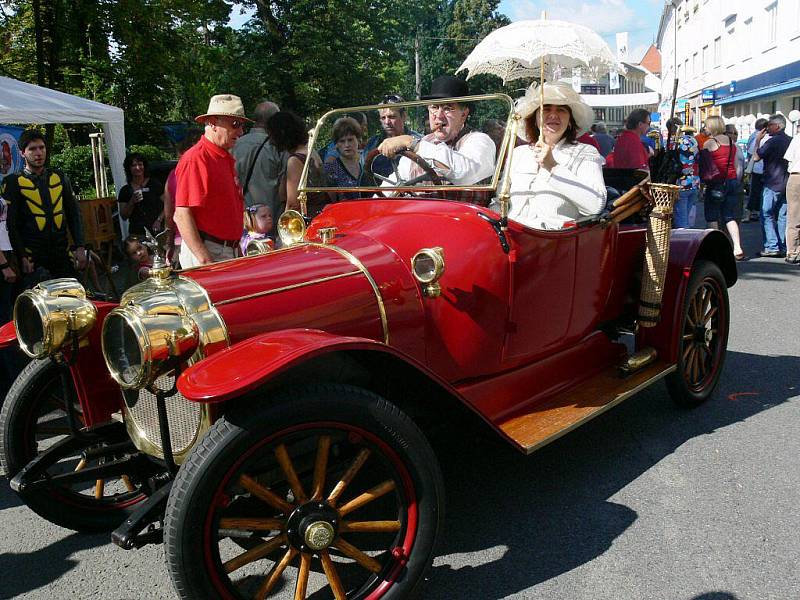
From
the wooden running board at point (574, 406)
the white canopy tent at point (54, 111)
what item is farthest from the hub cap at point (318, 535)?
the white canopy tent at point (54, 111)

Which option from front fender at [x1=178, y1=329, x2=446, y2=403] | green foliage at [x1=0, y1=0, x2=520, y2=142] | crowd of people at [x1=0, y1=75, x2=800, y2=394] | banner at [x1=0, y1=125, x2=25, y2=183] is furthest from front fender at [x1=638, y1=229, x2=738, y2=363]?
green foliage at [x1=0, y1=0, x2=520, y2=142]

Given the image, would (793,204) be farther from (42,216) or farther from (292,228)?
(42,216)

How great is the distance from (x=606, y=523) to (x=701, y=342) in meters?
1.57

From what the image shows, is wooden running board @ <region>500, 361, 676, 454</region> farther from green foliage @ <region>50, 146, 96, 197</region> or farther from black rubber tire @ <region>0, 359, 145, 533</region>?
green foliage @ <region>50, 146, 96, 197</region>

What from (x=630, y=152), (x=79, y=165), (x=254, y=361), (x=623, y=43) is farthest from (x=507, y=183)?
(x=623, y=43)

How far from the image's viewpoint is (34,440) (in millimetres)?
2791

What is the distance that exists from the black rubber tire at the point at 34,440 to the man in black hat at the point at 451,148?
1.74 m

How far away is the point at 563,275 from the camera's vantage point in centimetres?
326

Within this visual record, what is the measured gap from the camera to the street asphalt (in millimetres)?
2498

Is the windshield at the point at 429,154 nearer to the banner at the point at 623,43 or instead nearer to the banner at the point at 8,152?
the banner at the point at 8,152

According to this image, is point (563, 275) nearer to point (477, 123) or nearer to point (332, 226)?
point (477, 123)

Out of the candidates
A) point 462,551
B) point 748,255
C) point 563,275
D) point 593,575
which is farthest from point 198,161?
point 748,255

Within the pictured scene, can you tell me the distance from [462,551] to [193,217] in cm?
225

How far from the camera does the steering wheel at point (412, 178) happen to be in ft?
10.6
